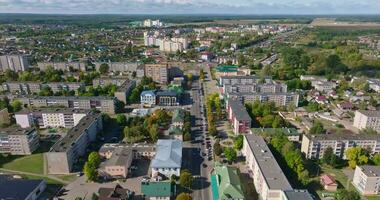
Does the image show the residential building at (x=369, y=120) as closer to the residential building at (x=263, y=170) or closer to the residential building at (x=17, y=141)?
the residential building at (x=263, y=170)

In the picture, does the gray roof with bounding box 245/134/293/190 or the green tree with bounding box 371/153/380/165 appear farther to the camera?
the green tree with bounding box 371/153/380/165

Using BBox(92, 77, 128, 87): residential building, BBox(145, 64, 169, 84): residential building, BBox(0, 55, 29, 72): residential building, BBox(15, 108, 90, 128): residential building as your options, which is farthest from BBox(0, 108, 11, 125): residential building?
BBox(0, 55, 29, 72): residential building

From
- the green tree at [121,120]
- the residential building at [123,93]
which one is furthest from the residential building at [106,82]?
the green tree at [121,120]

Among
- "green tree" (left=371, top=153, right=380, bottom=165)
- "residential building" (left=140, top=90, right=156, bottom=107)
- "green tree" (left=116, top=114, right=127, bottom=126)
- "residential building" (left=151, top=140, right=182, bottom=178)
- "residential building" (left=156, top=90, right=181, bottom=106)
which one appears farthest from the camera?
"residential building" (left=140, top=90, right=156, bottom=107)

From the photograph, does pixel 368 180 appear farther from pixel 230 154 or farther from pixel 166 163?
pixel 166 163

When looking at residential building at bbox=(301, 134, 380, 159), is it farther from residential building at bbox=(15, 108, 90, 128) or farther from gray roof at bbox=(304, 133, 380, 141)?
residential building at bbox=(15, 108, 90, 128)
